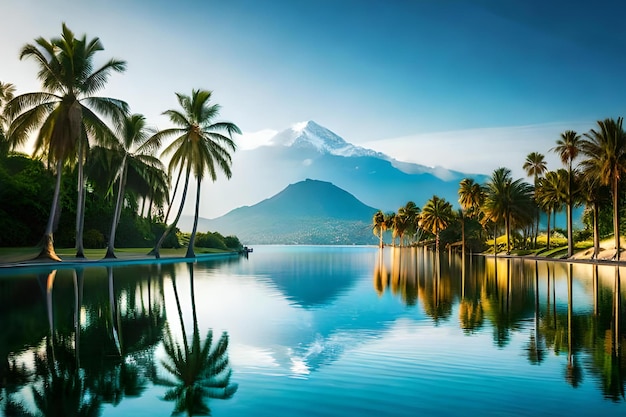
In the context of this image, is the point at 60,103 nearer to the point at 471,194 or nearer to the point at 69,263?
the point at 69,263

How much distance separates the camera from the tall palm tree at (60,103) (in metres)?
35.7

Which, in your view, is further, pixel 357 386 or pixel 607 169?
pixel 607 169

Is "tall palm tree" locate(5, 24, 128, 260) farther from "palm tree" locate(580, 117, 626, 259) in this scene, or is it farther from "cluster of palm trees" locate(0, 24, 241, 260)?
"palm tree" locate(580, 117, 626, 259)

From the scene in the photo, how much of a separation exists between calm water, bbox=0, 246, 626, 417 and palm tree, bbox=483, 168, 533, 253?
192 feet

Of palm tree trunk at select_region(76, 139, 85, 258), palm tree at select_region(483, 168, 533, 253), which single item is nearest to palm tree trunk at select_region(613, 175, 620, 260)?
palm tree at select_region(483, 168, 533, 253)

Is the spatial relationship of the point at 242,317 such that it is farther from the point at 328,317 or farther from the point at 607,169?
the point at 607,169

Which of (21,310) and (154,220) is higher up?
(154,220)

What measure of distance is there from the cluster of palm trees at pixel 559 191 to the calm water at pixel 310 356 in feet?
106

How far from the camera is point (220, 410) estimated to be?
6152 mm

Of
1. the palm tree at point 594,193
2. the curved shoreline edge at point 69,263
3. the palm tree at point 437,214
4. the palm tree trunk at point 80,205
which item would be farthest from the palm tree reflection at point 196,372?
the palm tree at point 437,214

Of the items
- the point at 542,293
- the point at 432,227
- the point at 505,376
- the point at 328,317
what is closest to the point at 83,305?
the point at 328,317

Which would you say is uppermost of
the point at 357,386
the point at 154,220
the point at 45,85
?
the point at 45,85

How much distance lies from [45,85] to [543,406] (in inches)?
1538

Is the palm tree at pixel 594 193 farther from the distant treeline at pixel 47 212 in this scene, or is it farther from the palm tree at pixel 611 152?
the distant treeline at pixel 47 212
